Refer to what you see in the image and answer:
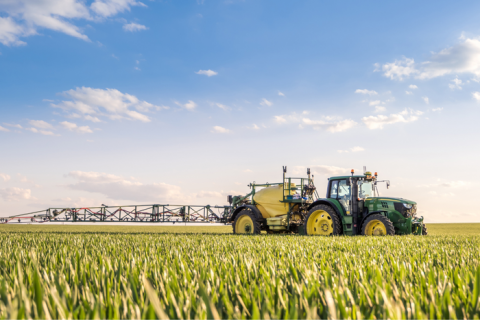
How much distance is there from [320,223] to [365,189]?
6.25 ft

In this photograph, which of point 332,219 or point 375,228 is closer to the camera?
point 375,228

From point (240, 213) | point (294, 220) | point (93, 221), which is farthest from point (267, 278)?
point (93, 221)

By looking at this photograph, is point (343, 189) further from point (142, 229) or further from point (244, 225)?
point (142, 229)

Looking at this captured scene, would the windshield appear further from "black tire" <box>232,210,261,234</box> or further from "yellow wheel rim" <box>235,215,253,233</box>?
"yellow wheel rim" <box>235,215,253,233</box>

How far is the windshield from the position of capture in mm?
11945

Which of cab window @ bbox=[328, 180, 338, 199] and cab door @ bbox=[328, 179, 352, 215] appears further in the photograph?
cab window @ bbox=[328, 180, 338, 199]

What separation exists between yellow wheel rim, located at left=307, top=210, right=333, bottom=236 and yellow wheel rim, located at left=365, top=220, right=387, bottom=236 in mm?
1217

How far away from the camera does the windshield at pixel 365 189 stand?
11945mm

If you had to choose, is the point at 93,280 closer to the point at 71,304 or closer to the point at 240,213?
the point at 71,304

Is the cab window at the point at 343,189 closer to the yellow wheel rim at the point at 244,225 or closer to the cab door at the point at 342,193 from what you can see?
the cab door at the point at 342,193

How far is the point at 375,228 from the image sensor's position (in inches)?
436

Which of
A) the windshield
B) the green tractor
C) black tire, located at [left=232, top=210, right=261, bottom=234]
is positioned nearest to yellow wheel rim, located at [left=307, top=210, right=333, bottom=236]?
the green tractor

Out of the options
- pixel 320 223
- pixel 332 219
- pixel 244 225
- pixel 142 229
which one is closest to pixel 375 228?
pixel 332 219

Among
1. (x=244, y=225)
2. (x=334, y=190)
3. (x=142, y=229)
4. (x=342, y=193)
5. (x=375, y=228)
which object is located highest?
(x=334, y=190)
